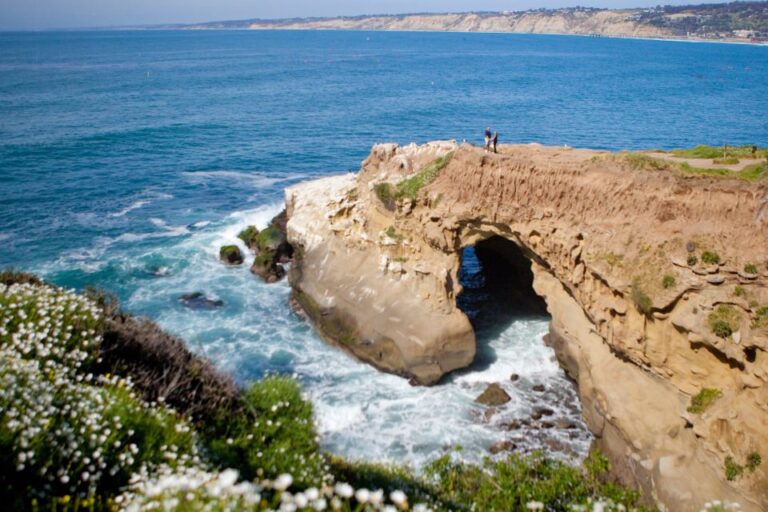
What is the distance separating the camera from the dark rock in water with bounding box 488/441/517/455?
21516 millimetres

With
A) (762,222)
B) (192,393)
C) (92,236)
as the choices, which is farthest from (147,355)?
(92,236)

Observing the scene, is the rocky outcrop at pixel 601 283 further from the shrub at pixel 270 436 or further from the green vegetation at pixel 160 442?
the shrub at pixel 270 436

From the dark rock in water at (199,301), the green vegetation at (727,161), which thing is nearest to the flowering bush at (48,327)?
the dark rock in water at (199,301)

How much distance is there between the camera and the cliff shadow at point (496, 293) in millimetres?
30641

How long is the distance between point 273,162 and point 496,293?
32.6 meters

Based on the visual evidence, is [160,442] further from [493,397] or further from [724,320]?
[493,397]

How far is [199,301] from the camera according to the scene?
33.0 metres

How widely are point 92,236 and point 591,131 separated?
179 ft

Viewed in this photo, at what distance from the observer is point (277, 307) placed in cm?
3288

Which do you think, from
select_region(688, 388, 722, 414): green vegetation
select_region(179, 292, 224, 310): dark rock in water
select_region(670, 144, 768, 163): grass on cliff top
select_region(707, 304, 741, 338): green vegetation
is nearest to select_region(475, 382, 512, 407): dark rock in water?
select_region(688, 388, 722, 414): green vegetation

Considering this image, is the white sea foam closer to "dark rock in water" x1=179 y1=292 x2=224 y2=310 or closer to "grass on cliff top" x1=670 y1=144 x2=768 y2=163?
"dark rock in water" x1=179 y1=292 x2=224 y2=310

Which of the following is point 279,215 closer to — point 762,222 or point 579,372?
point 579,372

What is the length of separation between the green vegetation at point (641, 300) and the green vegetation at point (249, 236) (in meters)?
26.9

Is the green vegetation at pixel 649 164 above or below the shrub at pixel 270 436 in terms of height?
above
